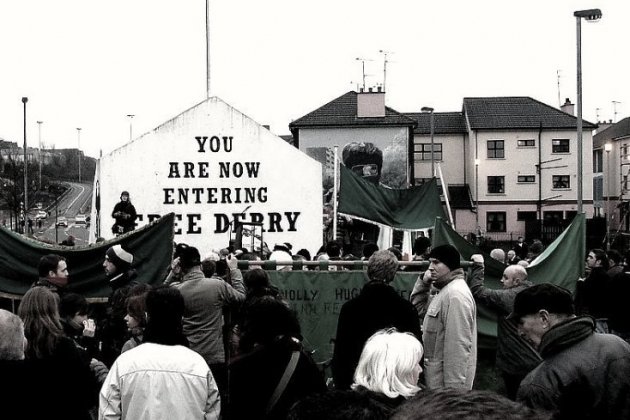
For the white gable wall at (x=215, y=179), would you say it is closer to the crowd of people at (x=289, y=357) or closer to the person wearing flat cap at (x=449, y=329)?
the crowd of people at (x=289, y=357)

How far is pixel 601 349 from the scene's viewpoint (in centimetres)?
450

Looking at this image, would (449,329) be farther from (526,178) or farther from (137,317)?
(526,178)

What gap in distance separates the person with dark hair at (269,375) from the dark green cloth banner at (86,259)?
5794 mm

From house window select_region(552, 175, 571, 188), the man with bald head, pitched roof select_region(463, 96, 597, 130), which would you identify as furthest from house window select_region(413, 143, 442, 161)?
the man with bald head

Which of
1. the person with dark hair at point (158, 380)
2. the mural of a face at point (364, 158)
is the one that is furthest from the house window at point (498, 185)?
the person with dark hair at point (158, 380)

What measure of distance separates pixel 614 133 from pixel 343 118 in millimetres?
→ 26895

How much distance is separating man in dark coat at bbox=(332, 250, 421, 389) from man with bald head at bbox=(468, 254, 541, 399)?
126 cm

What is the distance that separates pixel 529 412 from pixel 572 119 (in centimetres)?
7023

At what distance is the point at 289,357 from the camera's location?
5.27 metres

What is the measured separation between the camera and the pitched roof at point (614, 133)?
7288 centimetres

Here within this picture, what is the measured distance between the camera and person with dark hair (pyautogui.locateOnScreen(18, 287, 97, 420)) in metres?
5.21

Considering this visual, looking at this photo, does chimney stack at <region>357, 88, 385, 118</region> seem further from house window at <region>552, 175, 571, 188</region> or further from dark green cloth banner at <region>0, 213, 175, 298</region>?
dark green cloth banner at <region>0, 213, 175, 298</region>

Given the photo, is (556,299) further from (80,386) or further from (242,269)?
(242,269)

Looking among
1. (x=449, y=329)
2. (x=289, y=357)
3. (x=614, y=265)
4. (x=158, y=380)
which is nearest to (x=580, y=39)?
(x=614, y=265)
